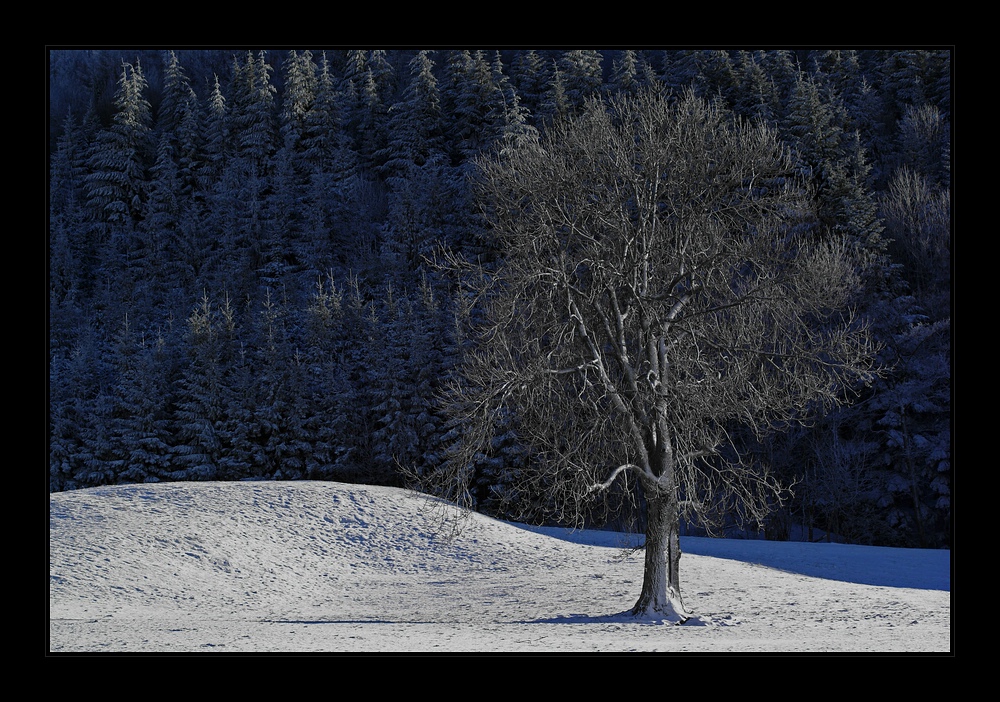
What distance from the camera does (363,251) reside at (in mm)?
42688

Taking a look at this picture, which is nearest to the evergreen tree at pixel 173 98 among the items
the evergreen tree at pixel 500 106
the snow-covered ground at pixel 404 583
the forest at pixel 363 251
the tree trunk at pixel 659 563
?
the forest at pixel 363 251

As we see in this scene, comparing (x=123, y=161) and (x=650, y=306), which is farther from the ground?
(x=123, y=161)

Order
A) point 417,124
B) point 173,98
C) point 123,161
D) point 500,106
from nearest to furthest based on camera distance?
point 500,106, point 417,124, point 123,161, point 173,98

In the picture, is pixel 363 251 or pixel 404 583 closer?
pixel 404 583

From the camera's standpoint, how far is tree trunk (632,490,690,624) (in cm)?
1050

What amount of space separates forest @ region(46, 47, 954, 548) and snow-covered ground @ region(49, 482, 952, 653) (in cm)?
223

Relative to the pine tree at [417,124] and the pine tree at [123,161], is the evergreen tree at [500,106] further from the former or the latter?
the pine tree at [123,161]

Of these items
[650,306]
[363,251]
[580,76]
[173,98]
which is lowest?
[650,306]

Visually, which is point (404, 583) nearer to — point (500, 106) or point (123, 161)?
point (500, 106)

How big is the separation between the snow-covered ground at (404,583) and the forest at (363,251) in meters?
2.23

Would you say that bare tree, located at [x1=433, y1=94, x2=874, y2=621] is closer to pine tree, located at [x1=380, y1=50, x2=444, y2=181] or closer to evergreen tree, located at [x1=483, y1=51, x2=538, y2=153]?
evergreen tree, located at [x1=483, y1=51, x2=538, y2=153]

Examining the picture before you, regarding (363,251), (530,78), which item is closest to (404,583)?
(363,251)

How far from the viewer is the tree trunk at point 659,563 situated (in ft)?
34.4

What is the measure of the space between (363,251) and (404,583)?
29870 millimetres
